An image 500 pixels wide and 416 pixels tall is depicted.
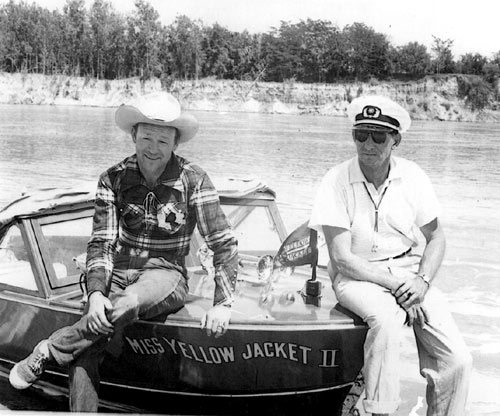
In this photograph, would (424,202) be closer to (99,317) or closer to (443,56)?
(99,317)

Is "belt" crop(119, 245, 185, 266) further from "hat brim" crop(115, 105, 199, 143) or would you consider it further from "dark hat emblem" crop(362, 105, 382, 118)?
"dark hat emblem" crop(362, 105, 382, 118)

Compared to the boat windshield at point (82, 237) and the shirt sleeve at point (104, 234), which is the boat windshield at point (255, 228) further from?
the shirt sleeve at point (104, 234)

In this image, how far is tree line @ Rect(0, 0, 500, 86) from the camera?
4293 mm

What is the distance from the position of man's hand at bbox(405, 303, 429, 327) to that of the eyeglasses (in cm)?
72

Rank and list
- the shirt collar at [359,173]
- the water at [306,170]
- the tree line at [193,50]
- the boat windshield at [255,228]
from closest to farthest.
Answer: the shirt collar at [359,173], the boat windshield at [255,228], the tree line at [193,50], the water at [306,170]

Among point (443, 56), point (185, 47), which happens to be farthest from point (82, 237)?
point (443, 56)

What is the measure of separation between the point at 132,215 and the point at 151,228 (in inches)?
4.1

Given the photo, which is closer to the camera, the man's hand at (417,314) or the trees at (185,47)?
the man's hand at (417,314)

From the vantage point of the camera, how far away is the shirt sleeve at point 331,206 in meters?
2.85

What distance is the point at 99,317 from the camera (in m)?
2.66

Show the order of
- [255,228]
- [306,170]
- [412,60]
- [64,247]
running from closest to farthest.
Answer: [64,247] → [255,228] → [412,60] → [306,170]

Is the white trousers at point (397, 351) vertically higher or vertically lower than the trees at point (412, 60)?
lower

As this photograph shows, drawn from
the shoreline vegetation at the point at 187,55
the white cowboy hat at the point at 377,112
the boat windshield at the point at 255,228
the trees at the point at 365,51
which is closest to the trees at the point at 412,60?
the shoreline vegetation at the point at 187,55

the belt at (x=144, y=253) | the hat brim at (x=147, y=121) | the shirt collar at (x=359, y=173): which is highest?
the hat brim at (x=147, y=121)
